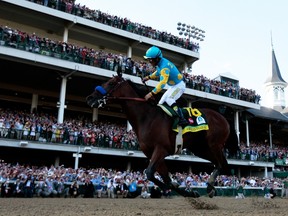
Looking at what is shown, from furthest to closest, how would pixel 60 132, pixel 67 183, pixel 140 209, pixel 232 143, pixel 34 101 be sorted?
pixel 34 101 < pixel 60 132 < pixel 67 183 < pixel 232 143 < pixel 140 209

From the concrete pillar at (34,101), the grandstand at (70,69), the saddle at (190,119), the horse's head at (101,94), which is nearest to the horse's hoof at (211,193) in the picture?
the saddle at (190,119)

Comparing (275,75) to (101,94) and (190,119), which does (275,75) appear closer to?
(190,119)

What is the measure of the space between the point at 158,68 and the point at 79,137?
1524 cm

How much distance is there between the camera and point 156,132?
6.99 meters

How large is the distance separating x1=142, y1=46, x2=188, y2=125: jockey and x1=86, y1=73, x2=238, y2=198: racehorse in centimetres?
26

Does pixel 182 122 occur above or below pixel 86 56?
below

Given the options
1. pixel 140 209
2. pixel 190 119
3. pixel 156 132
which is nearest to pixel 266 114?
pixel 140 209

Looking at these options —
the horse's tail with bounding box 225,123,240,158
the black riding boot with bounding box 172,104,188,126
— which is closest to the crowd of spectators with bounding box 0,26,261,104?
the horse's tail with bounding box 225,123,240,158

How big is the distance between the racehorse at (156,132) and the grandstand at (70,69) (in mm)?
12867

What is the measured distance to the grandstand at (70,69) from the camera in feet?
72.4

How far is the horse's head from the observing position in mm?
7164

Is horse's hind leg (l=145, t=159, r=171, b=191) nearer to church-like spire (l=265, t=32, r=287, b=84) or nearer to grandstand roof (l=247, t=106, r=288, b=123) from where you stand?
grandstand roof (l=247, t=106, r=288, b=123)

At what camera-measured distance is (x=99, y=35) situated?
2947 centimetres

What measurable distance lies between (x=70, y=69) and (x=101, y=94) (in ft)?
56.0
